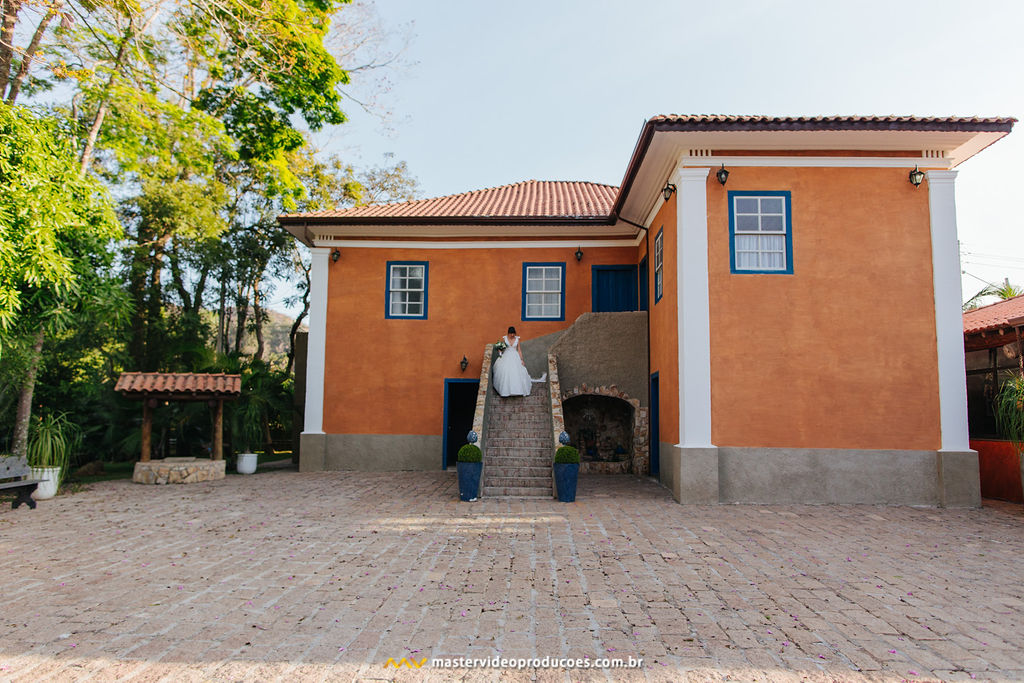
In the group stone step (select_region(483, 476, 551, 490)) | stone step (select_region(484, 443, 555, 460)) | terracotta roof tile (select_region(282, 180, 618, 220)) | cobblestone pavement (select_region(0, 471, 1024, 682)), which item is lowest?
cobblestone pavement (select_region(0, 471, 1024, 682))

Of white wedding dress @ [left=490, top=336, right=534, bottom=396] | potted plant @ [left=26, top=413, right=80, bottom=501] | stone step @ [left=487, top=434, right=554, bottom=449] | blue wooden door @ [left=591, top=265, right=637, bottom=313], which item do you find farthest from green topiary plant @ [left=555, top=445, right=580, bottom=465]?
potted plant @ [left=26, top=413, right=80, bottom=501]

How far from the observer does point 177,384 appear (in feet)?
41.6

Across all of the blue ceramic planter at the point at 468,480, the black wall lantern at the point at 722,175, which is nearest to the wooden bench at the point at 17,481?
the blue ceramic planter at the point at 468,480

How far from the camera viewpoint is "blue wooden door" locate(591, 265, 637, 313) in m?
14.5

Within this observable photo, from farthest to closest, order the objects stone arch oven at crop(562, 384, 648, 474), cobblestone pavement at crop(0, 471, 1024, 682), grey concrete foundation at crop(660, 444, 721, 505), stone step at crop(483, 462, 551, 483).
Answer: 1. stone arch oven at crop(562, 384, 648, 474)
2. stone step at crop(483, 462, 551, 483)
3. grey concrete foundation at crop(660, 444, 721, 505)
4. cobblestone pavement at crop(0, 471, 1024, 682)

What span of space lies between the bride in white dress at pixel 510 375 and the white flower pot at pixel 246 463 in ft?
18.8

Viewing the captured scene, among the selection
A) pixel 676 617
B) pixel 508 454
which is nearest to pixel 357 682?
pixel 676 617

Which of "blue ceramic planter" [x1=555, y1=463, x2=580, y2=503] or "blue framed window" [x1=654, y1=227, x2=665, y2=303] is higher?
"blue framed window" [x1=654, y1=227, x2=665, y2=303]

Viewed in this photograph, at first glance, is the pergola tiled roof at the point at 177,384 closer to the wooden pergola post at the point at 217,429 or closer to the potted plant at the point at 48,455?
the wooden pergola post at the point at 217,429

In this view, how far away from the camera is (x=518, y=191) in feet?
57.4

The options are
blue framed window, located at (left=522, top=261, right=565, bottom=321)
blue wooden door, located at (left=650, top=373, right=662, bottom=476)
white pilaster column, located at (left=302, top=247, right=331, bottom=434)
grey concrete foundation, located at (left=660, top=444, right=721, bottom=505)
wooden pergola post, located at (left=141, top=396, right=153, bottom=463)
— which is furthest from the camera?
blue framed window, located at (left=522, top=261, right=565, bottom=321)

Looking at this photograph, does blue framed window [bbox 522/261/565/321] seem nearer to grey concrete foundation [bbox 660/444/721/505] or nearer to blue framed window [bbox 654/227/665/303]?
blue framed window [bbox 654/227/665/303]

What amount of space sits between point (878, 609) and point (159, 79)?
15937 mm

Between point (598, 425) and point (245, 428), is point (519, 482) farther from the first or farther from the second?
point (245, 428)
